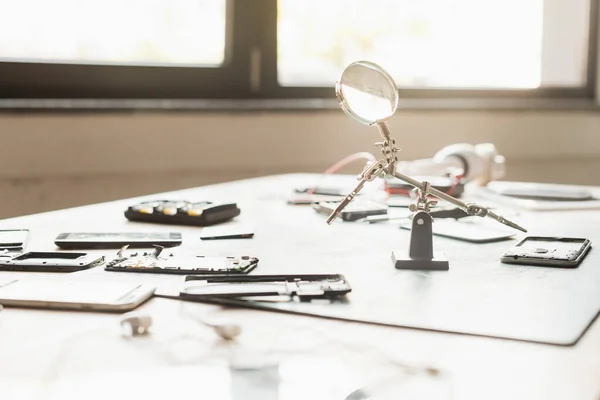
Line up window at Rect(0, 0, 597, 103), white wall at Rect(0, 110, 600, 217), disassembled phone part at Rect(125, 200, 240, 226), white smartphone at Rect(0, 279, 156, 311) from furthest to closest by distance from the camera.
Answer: window at Rect(0, 0, 597, 103) < white wall at Rect(0, 110, 600, 217) < disassembled phone part at Rect(125, 200, 240, 226) < white smartphone at Rect(0, 279, 156, 311)

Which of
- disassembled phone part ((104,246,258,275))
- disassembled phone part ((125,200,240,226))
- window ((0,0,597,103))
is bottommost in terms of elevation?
disassembled phone part ((104,246,258,275))

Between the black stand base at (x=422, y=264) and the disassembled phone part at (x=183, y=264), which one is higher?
the disassembled phone part at (x=183, y=264)

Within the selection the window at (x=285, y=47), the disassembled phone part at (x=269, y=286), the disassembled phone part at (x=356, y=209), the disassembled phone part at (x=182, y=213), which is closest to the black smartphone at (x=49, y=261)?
the disassembled phone part at (x=269, y=286)

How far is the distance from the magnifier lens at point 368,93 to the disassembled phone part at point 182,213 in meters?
0.32

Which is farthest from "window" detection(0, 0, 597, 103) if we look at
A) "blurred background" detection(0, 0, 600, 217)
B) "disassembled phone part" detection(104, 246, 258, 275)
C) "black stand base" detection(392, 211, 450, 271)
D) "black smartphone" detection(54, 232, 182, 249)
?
"black stand base" detection(392, 211, 450, 271)

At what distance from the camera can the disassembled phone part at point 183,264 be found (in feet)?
2.53

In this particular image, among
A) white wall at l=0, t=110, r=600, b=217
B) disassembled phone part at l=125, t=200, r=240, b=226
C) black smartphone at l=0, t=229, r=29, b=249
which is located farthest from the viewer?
white wall at l=0, t=110, r=600, b=217

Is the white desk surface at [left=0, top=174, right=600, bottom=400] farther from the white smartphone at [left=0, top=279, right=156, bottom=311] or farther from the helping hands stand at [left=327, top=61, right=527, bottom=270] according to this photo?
the helping hands stand at [left=327, top=61, right=527, bottom=270]

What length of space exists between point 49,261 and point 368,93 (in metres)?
0.40

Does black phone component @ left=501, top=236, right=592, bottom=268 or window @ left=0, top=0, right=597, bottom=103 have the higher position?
window @ left=0, top=0, right=597, bottom=103

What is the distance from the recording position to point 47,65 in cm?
199

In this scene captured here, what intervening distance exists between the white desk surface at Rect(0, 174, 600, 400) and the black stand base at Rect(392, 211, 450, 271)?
0.71 feet

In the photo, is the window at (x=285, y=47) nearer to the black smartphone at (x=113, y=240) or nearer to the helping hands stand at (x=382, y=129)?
the black smartphone at (x=113, y=240)

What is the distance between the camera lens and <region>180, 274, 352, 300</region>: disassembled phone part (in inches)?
26.5
